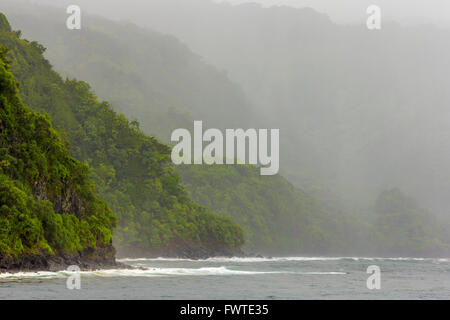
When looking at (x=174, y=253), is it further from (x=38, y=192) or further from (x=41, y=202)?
(x=41, y=202)

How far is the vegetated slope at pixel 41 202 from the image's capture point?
197 feet

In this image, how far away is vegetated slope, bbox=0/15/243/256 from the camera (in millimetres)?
129375

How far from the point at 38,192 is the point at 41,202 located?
3.10 meters

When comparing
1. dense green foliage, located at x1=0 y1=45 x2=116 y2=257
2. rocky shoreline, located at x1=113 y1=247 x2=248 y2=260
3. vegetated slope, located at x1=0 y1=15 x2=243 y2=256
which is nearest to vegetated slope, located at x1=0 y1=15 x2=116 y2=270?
dense green foliage, located at x1=0 y1=45 x2=116 y2=257

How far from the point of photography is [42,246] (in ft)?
205

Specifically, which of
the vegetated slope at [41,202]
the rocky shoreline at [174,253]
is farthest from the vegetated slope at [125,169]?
the vegetated slope at [41,202]

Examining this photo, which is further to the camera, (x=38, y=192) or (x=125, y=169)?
(x=125, y=169)

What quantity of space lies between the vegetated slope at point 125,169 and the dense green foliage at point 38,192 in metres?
48.0

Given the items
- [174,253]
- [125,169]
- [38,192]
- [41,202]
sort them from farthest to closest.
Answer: [174,253]
[125,169]
[38,192]
[41,202]

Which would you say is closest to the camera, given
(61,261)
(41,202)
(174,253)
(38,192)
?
(61,261)

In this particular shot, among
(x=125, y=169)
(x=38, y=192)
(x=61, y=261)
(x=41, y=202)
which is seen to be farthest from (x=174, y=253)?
(x=61, y=261)

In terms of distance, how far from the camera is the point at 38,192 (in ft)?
233
